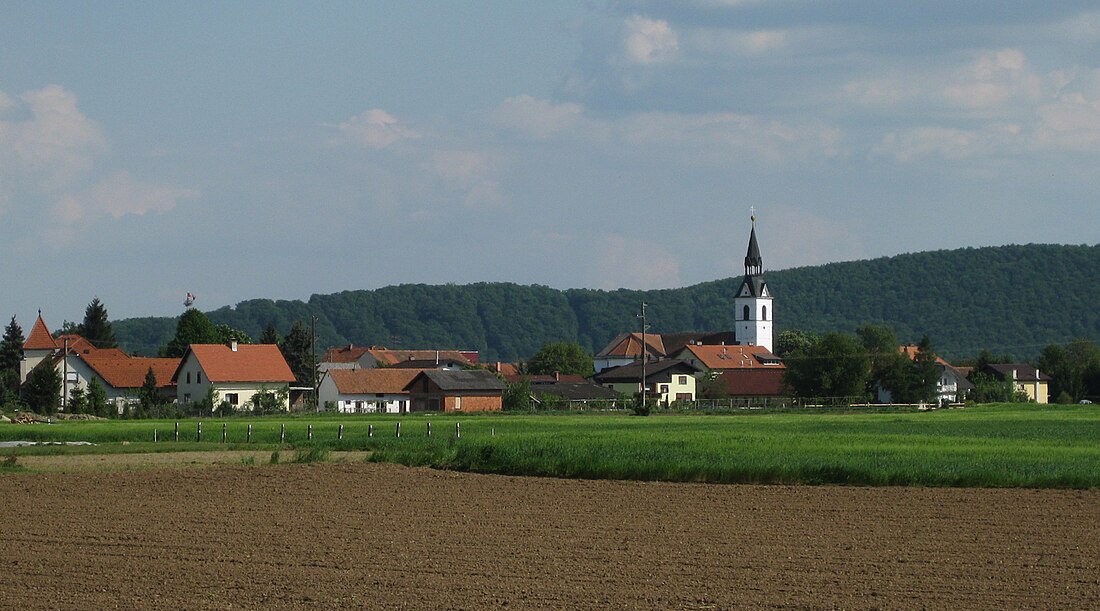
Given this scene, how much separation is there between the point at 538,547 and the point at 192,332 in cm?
11043

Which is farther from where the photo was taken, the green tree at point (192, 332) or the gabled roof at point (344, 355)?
the gabled roof at point (344, 355)

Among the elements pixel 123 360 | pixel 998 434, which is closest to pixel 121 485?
pixel 998 434

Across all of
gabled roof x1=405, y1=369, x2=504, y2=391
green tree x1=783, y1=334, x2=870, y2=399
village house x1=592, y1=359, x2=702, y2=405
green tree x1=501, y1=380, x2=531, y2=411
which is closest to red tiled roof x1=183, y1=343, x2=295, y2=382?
gabled roof x1=405, y1=369, x2=504, y2=391

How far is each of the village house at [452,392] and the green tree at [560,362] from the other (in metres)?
59.8

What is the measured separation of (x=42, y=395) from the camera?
8894cm

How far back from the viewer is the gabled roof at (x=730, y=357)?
15588 cm

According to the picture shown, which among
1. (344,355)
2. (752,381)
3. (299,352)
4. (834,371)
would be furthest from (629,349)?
(299,352)

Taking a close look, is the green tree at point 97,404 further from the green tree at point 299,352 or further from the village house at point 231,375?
the green tree at point 299,352

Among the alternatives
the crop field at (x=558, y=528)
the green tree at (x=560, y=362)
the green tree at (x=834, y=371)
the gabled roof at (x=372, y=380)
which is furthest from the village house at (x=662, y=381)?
the crop field at (x=558, y=528)

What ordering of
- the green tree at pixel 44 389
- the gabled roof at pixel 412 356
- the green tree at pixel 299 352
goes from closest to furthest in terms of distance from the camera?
the green tree at pixel 44 389 < the green tree at pixel 299 352 < the gabled roof at pixel 412 356

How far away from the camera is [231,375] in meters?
100

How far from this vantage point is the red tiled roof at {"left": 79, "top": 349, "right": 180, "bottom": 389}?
4119 inches

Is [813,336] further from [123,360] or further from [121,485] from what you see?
[121,485]

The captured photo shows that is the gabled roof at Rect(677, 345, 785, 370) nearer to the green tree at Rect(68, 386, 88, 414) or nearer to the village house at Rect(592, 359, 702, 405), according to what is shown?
the village house at Rect(592, 359, 702, 405)
